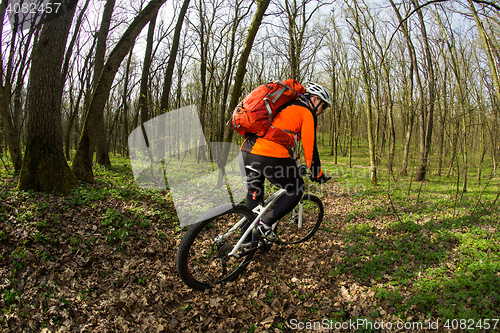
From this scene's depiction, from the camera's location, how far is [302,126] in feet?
10.2

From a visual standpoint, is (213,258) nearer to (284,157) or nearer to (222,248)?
(222,248)

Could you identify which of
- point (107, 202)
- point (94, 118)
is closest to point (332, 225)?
point (107, 202)

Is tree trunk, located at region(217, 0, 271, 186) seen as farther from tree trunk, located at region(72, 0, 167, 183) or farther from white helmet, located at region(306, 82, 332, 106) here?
white helmet, located at region(306, 82, 332, 106)

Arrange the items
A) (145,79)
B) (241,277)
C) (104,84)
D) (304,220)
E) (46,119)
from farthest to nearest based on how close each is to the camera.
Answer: (145,79), (104,84), (46,119), (304,220), (241,277)

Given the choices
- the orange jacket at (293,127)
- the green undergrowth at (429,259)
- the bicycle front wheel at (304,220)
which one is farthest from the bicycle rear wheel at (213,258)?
the green undergrowth at (429,259)

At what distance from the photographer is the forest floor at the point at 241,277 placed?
2584mm

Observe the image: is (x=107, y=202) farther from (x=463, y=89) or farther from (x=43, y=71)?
(x=463, y=89)

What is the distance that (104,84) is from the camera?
621 cm

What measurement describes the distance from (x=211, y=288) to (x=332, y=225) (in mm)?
3095

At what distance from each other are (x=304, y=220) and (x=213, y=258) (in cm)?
194

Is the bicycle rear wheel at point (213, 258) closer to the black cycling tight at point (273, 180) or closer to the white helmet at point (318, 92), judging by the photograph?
the black cycling tight at point (273, 180)

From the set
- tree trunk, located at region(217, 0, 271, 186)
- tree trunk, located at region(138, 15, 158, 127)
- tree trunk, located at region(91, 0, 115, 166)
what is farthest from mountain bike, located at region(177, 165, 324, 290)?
tree trunk, located at region(138, 15, 158, 127)

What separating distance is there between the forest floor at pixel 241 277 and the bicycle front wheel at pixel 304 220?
0.72 ft

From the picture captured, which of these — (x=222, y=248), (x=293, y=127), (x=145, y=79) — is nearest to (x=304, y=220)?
(x=222, y=248)
